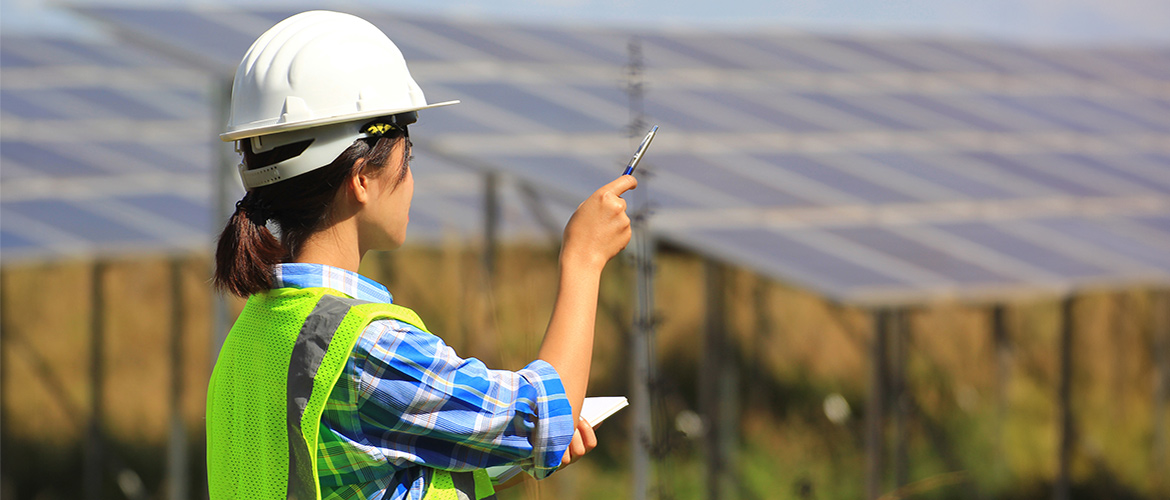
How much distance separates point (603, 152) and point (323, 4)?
667 centimetres

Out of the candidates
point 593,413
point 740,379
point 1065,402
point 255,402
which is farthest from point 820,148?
point 255,402

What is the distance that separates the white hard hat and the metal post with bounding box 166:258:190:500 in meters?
6.14

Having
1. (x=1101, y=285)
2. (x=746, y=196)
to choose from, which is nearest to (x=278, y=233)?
(x=746, y=196)

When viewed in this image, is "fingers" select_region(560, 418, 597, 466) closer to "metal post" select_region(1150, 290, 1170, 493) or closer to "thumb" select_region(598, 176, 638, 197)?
"thumb" select_region(598, 176, 638, 197)

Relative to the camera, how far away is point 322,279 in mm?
1845

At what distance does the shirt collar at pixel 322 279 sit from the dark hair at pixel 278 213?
2 cm

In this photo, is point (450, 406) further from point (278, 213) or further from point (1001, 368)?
point (1001, 368)

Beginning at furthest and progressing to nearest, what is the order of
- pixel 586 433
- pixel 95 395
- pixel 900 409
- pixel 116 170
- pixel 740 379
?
pixel 116 170 → pixel 740 379 → pixel 95 395 → pixel 900 409 → pixel 586 433

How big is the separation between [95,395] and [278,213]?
29.1ft

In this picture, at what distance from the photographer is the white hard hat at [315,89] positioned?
5.97 feet

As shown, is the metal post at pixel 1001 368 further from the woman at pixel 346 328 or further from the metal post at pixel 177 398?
the woman at pixel 346 328

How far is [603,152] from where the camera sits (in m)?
7.26

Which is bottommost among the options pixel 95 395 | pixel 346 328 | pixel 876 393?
pixel 95 395

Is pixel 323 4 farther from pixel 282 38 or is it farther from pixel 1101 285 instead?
pixel 282 38
